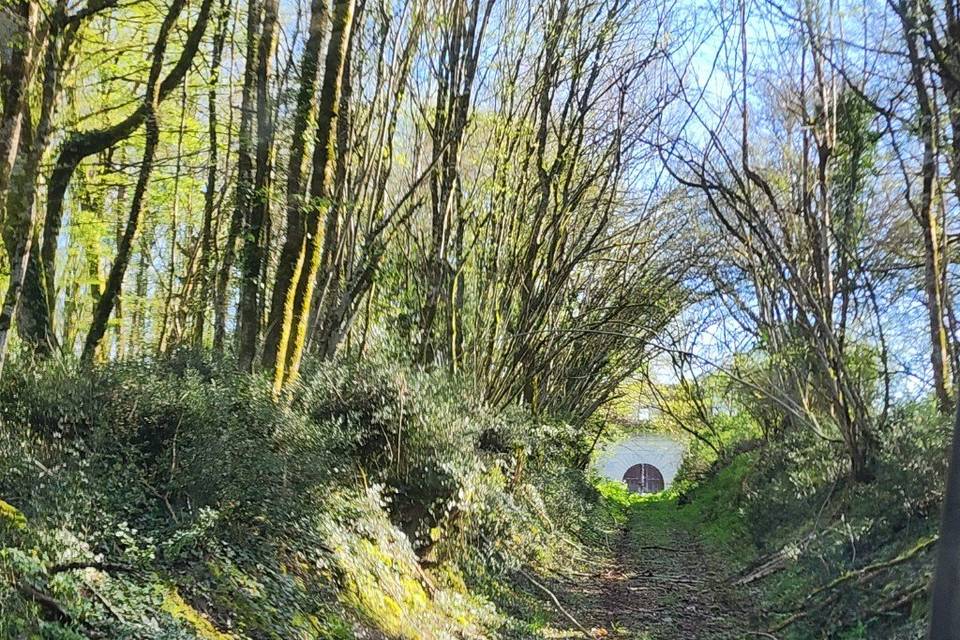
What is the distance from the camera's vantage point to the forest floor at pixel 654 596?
24.0 ft

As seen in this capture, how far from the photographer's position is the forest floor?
730cm

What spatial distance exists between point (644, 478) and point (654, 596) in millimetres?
43647

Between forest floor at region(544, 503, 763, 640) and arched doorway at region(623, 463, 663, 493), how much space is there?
3816cm

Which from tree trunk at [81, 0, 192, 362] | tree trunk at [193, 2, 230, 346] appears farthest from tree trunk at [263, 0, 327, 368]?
tree trunk at [81, 0, 192, 362]

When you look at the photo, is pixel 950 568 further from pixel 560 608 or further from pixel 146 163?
pixel 146 163

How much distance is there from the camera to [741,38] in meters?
8.27

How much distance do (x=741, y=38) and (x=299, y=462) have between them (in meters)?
6.65

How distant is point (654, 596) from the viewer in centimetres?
908

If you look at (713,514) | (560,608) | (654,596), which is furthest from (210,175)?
(713,514)

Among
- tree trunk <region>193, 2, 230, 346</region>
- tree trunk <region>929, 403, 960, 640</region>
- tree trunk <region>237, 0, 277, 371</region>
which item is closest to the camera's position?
tree trunk <region>929, 403, 960, 640</region>

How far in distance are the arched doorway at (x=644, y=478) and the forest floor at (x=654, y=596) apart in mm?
38156

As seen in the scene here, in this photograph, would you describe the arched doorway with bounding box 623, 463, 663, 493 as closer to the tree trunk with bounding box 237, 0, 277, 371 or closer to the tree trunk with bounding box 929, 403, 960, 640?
the tree trunk with bounding box 237, 0, 277, 371

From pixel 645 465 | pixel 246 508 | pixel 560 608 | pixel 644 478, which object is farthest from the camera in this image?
pixel 644 478

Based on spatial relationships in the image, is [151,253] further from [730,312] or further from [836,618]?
[836,618]
